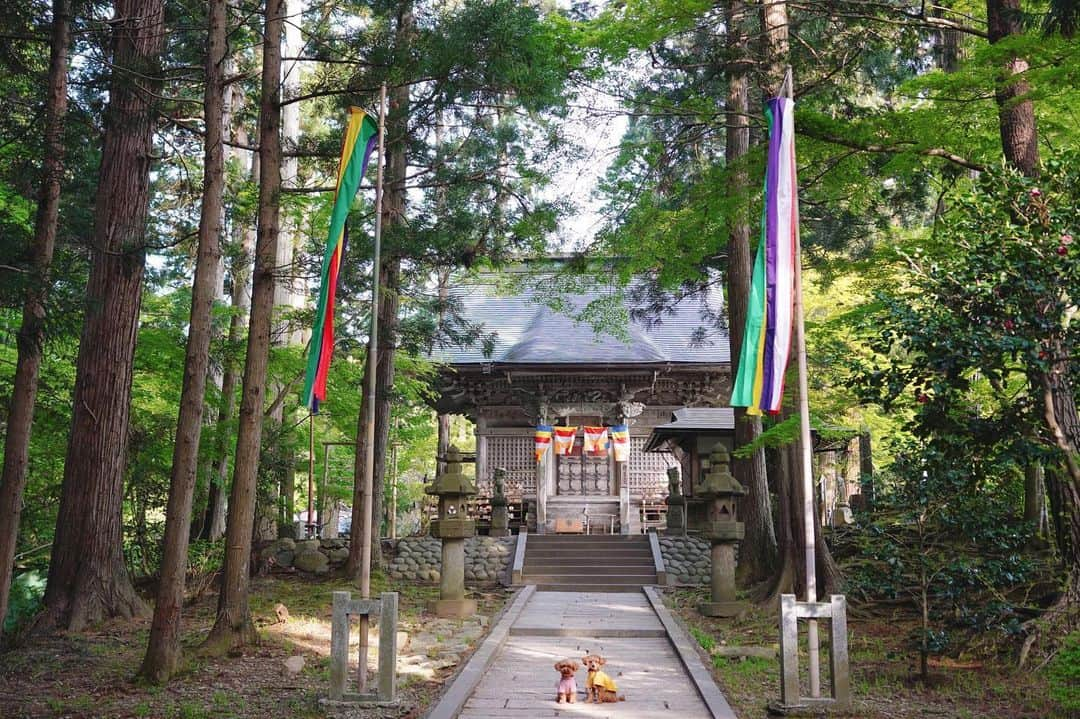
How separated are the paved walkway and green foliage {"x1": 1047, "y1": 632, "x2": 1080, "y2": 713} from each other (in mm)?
2194

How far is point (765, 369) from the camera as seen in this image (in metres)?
6.47

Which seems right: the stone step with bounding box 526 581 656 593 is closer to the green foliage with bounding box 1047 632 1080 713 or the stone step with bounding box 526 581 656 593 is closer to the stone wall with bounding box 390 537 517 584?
the stone wall with bounding box 390 537 517 584

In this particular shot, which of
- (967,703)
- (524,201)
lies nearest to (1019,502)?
(967,703)

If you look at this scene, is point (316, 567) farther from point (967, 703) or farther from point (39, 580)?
point (967, 703)

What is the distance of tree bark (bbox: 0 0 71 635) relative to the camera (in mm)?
6961

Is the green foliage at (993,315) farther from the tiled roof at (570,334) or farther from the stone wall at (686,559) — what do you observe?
the tiled roof at (570,334)

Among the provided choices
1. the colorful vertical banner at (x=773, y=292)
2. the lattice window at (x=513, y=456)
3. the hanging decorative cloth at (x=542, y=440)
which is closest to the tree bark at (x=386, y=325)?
the hanging decorative cloth at (x=542, y=440)

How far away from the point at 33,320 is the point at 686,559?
13.7 metres

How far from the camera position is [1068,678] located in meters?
5.99

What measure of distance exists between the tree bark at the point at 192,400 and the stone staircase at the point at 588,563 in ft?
31.7

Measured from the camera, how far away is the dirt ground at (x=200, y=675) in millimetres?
6352

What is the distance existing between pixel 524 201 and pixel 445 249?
154cm

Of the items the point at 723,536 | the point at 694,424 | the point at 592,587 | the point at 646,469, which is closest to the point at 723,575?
the point at 723,536

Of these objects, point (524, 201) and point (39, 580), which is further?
point (524, 201)
